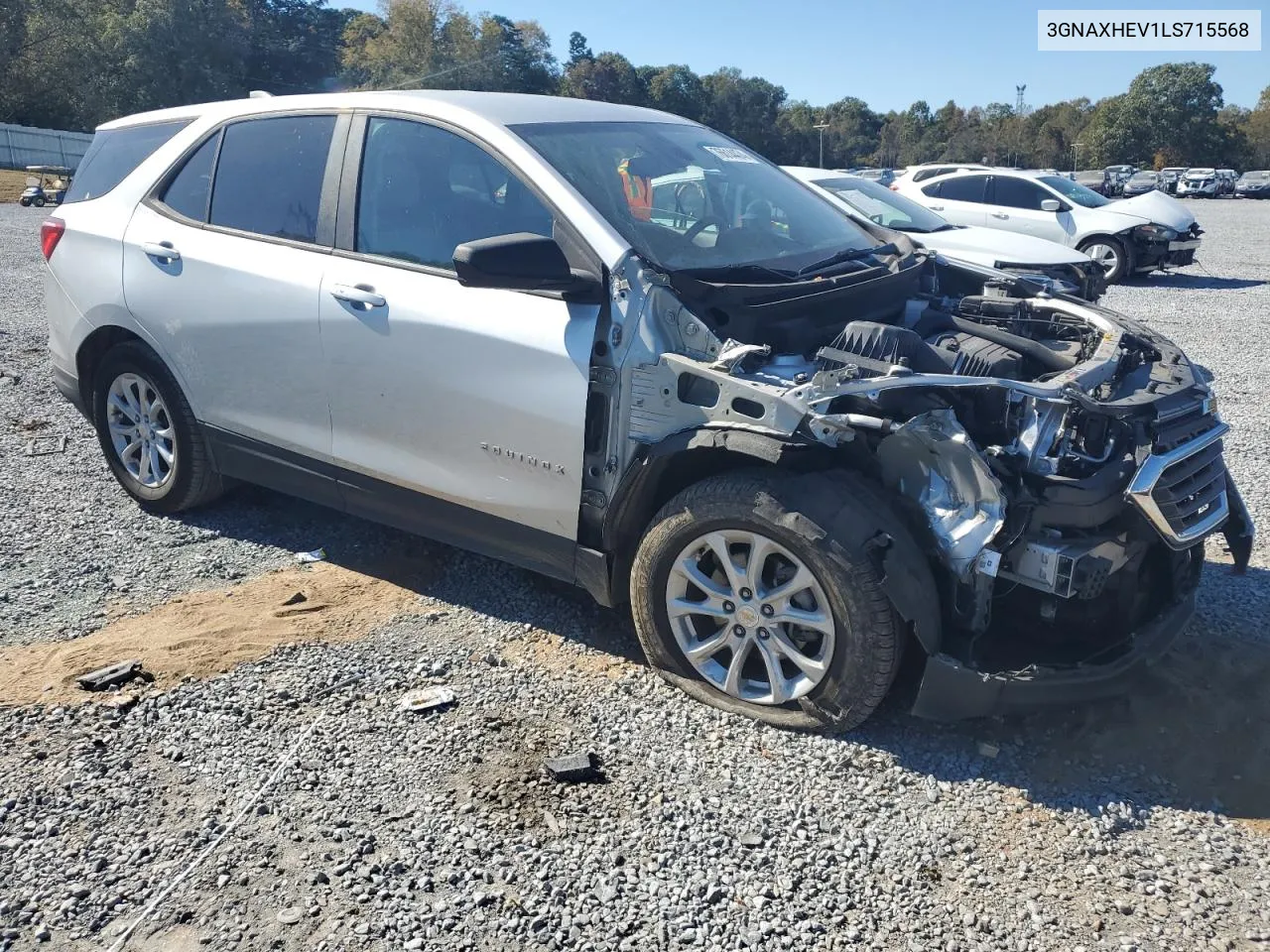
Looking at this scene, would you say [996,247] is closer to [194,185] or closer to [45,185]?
[194,185]

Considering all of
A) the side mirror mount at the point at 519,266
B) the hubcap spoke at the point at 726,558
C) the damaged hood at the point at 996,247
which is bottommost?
the hubcap spoke at the point at 726,558

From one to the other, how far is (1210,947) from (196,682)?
3287mm

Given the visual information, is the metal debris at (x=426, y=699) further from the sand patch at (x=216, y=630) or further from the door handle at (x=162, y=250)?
the door handle at (x=162, y=250)

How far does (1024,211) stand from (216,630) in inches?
561

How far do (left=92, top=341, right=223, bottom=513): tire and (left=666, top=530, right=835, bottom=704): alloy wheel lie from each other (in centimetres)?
265

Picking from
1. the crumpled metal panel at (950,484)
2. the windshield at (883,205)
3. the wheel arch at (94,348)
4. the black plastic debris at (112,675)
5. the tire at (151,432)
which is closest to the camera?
the crumpled metal panel at (950,484)

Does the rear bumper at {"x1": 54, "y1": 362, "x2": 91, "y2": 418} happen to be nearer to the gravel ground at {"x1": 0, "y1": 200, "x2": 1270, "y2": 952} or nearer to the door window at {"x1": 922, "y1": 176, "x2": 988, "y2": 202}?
the gravel ground at {"x1": 0, "y1": 200, "x2": 1270, "y2": 952}

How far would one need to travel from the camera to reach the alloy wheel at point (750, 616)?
327 centimetres

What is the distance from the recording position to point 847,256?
4.20m

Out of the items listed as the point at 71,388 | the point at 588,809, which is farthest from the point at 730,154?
the point at 71,388

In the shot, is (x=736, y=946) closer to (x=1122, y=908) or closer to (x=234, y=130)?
(x=1122, y=908)

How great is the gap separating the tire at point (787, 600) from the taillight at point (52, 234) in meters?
3.67

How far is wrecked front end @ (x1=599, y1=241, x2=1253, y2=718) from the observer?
3070mm

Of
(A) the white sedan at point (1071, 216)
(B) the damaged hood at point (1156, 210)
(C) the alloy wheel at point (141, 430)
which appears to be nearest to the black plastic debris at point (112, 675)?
(C) the alloy wheel at point (141, 430)
